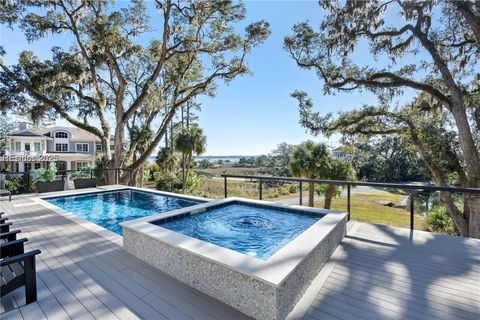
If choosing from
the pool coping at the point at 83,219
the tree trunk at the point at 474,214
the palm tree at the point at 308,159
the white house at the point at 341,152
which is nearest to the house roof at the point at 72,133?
the pool coping at the point at 83,219

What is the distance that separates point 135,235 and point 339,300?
8.12 ft

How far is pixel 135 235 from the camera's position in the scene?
3.17 metres

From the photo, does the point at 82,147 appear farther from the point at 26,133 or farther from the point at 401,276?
the point at 401,276

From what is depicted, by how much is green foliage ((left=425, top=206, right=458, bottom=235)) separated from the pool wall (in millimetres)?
7948

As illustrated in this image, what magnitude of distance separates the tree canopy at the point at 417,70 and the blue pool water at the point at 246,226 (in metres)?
6.45

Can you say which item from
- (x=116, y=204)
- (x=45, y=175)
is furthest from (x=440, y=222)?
(x=45, y=175)

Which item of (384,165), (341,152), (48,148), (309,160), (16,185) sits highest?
(48,148)

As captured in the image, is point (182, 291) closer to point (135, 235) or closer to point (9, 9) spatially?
point (135, 235)

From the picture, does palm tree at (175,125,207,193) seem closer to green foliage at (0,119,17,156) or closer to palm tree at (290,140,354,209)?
palm tree at (290,140,354,209)

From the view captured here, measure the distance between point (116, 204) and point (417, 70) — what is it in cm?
1077

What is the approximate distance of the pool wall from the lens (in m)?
1.99

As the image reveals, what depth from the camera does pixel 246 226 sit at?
4.38 metres

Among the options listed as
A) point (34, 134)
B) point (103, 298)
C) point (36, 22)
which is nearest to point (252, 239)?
point (103, 298)

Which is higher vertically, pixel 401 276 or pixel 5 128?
pixel 5 128
